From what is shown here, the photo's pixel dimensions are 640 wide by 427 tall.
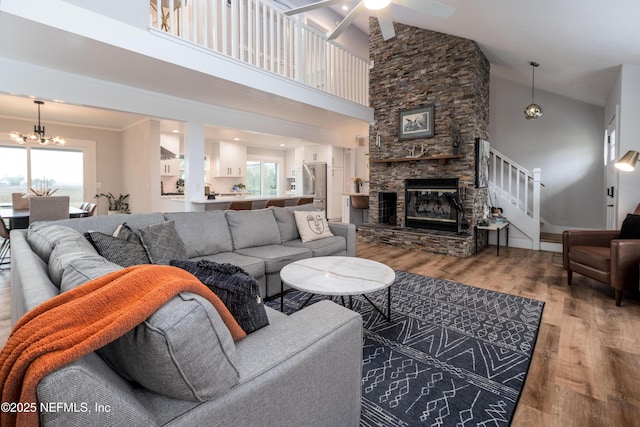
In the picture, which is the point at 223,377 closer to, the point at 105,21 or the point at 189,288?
the point at 189,288

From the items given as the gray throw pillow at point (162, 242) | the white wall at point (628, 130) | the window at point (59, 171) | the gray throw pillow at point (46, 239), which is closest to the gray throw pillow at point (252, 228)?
the gray throw pillow at point (162, 242)

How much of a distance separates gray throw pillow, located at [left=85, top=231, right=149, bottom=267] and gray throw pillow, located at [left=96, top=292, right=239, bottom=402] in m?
1.46

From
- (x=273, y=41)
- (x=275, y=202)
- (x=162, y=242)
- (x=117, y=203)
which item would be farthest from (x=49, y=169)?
(x=162, y=242)

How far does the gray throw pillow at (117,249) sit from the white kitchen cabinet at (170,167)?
627 cm

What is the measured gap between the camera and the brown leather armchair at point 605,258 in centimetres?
281

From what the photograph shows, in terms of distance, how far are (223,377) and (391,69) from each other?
641 cm

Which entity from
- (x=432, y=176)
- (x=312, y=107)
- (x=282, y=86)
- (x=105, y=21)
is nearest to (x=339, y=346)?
(x=105, y=21)

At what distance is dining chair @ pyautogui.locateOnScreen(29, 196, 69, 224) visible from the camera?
3.93m

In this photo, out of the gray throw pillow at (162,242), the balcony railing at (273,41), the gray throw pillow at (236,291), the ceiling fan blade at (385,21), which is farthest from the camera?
the balcony railing at (273,41)

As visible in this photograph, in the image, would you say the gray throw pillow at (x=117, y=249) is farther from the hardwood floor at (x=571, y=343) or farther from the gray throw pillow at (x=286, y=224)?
the gray throw pillow at (x=286, y=224)

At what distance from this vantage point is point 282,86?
4.44 meters

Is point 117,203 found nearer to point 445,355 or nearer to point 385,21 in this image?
point 385,21

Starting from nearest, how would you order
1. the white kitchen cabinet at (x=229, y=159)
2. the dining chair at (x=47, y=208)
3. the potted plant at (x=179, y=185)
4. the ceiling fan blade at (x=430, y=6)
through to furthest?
the ceiling fan blade at (x=430, y=6), the dining chair at (x=47, y=208), the potted plant at (x=179, y=185), the white kitchen cabinet at (x=229, y=159)

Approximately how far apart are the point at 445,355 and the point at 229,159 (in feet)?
25.5
